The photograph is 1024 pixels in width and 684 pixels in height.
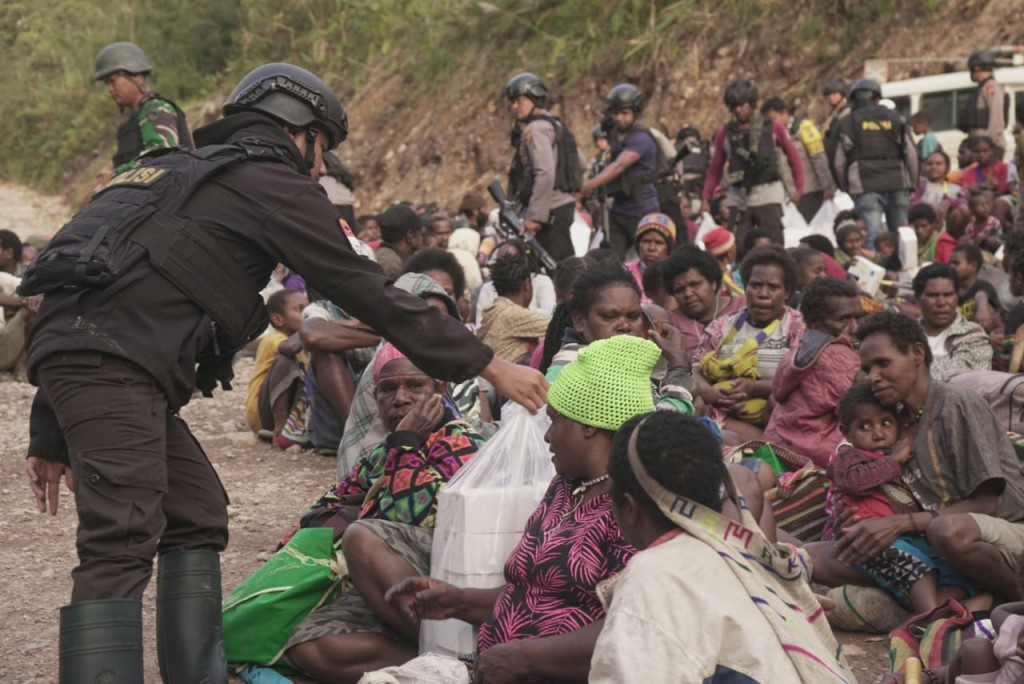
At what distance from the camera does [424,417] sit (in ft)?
14.7

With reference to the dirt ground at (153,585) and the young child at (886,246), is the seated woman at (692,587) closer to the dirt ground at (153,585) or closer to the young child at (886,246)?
the dirt ground at (153,585)

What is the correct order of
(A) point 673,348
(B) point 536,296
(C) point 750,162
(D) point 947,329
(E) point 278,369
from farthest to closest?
(C) point 750,162 < (B) point 536,296 < (E) point 278,369 < (D) point 947,329 < (A) point 673,348

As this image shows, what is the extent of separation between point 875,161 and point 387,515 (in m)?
9.17

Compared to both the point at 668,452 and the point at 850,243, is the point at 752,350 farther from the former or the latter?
the point at 850,243

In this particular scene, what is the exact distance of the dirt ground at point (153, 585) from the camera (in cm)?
461

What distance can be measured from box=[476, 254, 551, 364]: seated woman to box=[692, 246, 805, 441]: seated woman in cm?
94

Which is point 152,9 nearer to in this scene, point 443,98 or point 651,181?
point 443,98

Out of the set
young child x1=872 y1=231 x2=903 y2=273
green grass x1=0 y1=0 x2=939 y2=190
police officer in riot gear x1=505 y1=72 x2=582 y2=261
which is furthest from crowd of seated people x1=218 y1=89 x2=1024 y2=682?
green grass x1=0 y1=0 x2=939 y2=190

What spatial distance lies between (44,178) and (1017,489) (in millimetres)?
33728

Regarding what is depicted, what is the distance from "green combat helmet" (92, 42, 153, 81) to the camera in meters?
7.78

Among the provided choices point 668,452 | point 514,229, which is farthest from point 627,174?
point 668,452

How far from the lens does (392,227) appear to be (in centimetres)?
1068

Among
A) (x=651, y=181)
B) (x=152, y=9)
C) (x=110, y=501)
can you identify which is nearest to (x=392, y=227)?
(x=651, y=181)

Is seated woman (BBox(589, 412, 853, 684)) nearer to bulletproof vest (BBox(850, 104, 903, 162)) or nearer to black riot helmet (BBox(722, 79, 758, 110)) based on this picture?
black riot helmet (BBox(722, 79, 758, 110))
